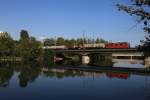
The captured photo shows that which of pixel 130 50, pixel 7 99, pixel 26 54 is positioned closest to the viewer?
pixel 7 99

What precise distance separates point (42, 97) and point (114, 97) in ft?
29.6

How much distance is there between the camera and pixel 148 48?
2039 cm

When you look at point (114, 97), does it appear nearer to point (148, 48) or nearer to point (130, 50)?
point (148, 48)

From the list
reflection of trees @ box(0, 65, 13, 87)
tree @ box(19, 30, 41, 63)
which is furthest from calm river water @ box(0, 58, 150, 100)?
tree @ box(19, 30, 41, 63)

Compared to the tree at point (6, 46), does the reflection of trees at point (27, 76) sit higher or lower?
lower

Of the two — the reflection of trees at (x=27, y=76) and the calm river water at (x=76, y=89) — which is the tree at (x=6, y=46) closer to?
the reflection of trees at (x=27, y=76)

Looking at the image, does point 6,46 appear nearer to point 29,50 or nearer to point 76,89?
point 29,50

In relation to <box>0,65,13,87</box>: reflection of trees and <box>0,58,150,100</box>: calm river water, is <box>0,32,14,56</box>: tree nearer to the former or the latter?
<box>0,65,13,87</box>: reflection of trees

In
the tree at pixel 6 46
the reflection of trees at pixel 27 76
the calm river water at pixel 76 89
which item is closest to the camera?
the calm river water at pixel 76 89

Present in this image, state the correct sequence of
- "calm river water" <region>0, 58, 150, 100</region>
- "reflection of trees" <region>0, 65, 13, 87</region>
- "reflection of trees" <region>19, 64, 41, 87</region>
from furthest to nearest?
"reflection of trees" <region>19, 64, 41, 87</region> → "reflection of trees" <region>0, 65, 13, 87</region> → "calm river water" <region>0, 58, 150, 100</region>

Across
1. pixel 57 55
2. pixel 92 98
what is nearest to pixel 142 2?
pixel 92 98

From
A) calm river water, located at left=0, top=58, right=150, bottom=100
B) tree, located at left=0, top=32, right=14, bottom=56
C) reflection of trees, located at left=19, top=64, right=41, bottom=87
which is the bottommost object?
reflection of trees, located at left=19, top=64, right=41, bottom=87

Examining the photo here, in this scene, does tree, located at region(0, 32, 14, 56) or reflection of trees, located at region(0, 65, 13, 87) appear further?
tree, located at region(0, 32, 14, 56)

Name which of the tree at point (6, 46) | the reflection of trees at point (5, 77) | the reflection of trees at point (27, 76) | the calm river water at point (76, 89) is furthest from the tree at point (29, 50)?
the calm river water at point (76, 89)
